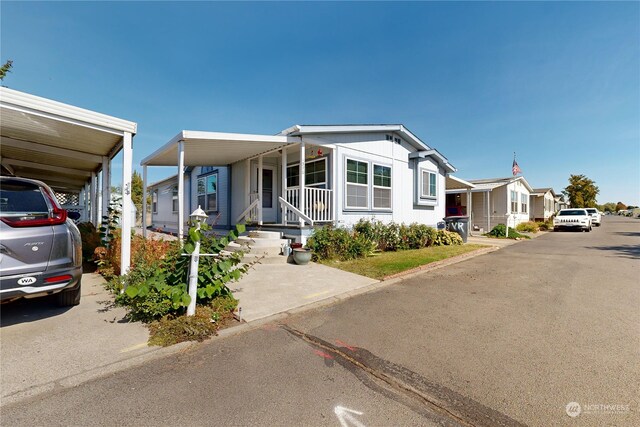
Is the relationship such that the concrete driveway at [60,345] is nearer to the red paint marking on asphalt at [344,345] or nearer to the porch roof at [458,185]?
the red paint marking on asphalt at [344,345]

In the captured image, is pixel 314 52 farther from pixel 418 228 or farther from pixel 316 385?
pixel 316 385

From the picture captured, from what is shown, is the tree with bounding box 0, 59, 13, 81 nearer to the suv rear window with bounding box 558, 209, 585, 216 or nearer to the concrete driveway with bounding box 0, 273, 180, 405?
the concrete driveway with bounding box 0, 273, 180, 405

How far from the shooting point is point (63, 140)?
6.71m

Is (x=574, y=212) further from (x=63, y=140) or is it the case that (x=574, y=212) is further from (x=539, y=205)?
(x=63, y=140)

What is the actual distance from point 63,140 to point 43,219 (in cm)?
442

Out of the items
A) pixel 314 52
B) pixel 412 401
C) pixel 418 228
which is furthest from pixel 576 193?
pixel 412 401

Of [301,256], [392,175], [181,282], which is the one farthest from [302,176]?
[181,282]

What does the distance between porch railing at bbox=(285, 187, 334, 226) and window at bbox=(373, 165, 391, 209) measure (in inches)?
92.0

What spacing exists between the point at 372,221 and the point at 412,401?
354 inches

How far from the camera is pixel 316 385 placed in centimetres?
263

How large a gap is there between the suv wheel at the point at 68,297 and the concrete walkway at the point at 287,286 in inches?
93.1

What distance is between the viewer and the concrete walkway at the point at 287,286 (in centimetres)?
471

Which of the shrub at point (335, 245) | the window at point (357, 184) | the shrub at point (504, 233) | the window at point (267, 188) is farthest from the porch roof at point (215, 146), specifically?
the shrub at point (504, 233)
